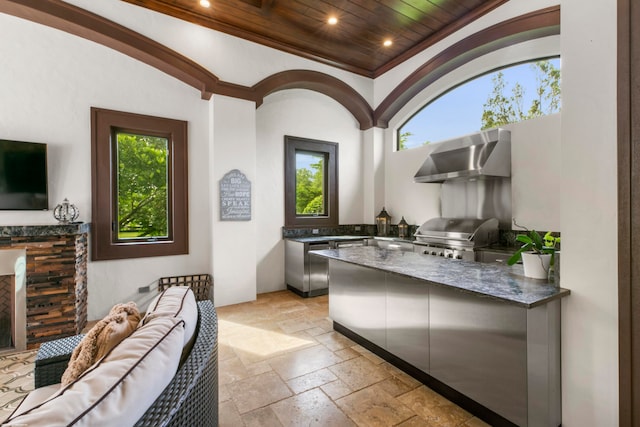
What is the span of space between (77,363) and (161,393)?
1.47 ft

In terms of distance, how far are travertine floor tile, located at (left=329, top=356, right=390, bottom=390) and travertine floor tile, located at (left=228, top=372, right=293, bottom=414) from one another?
442 mm

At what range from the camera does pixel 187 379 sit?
1017mm

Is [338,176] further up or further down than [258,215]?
further up

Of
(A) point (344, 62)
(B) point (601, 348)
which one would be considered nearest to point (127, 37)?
(A) point (344, 62)

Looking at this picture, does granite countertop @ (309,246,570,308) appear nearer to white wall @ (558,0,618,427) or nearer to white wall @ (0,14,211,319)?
white wall @ (558,0,618,427)

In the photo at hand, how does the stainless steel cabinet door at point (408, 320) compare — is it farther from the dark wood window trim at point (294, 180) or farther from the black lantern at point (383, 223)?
the black lantern at point (383, 223)

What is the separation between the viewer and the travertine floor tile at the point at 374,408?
184 cm

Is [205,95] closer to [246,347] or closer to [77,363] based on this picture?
[246,347]

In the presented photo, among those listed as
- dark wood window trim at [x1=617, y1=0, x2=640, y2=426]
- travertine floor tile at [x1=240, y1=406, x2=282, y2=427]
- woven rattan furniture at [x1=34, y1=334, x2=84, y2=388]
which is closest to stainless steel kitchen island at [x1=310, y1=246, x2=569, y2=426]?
dark wood window trim at [x1=617, y1=0, x2=640, y2=426]

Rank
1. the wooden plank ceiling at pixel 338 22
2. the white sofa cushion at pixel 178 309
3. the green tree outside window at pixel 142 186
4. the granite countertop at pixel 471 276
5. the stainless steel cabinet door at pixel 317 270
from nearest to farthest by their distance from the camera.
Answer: the white sofa cushion at pixel 178 309 → the granite countertop at pixel 471 276 → the wooden plank ceiling at pixel 338 22 → the green tree outside window at pixel 142 186 → the stainless steel cabinet door at pixel 317 270

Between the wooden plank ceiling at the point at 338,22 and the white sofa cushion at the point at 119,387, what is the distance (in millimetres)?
3777

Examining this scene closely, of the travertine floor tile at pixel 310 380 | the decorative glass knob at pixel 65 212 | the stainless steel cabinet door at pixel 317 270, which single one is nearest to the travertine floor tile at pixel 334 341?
the travertine floor tile at pixel 310 380

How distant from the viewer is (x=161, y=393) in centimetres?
93

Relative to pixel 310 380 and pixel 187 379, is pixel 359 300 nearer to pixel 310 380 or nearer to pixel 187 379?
pixel 310 380
